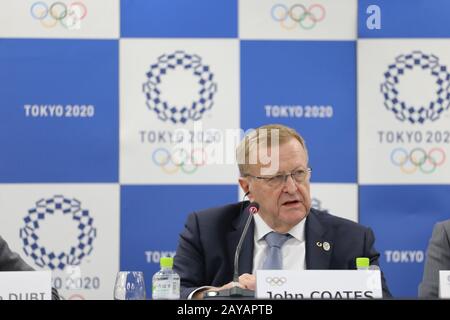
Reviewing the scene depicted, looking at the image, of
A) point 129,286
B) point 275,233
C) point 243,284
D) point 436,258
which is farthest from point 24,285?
point 436,258

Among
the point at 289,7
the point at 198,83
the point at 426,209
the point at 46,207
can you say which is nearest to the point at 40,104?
the point at 46,207

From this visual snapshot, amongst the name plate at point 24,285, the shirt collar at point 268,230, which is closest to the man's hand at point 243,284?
the shirt collar at point 268,230

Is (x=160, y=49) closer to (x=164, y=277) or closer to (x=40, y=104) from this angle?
(x=40, y=104)

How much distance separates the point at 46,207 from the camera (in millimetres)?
3439

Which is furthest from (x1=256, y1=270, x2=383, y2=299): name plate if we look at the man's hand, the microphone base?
the man's hand

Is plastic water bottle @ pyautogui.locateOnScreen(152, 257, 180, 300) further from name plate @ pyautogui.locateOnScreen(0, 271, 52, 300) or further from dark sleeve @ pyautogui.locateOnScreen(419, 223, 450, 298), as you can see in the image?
dark sleeve @ pyautogui.locateOnScreen(419, 223, 450, 298)

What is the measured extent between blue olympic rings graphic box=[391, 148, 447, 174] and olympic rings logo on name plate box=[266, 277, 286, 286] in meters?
1.82

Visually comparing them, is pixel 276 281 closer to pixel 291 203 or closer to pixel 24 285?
pixel 24 285

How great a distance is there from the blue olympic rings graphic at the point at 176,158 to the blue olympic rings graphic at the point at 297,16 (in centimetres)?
77

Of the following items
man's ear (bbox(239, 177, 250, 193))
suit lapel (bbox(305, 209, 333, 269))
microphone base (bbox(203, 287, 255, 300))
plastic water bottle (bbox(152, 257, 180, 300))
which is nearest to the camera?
microphone base (bbox(203, 287, 255, 300))

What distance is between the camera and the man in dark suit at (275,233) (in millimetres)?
2578

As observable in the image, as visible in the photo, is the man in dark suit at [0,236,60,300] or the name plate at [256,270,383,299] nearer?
the name plate at [256,270,383,299]

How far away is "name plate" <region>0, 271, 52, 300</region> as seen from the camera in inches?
71.6

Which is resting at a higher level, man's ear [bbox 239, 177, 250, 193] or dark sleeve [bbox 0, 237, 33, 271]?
man's ear [bbox 239, 177, 250, 193]
